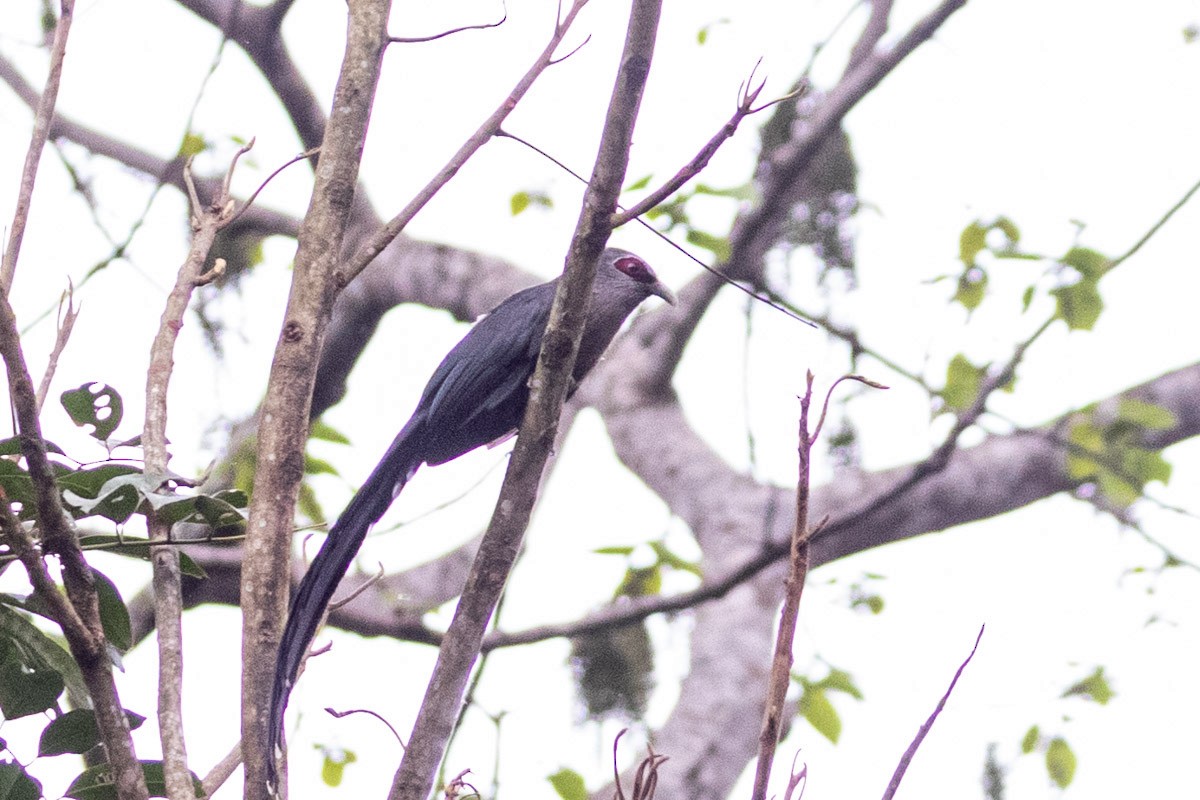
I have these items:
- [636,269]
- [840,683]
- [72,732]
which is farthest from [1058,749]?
[72,732]

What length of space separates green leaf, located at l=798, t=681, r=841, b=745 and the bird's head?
1727 millimetres

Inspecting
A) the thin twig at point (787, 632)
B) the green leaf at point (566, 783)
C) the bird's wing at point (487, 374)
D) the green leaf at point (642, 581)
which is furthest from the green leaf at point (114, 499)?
the green leaf at point (642, 581)

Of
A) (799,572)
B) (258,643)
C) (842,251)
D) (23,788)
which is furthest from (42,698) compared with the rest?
(842,251)

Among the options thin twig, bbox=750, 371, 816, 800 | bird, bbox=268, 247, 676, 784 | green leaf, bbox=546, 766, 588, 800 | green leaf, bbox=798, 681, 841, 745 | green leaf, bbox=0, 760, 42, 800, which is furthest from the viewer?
green leaf, bbox=798, 681, 841, 745

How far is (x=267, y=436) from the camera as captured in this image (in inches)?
73.9

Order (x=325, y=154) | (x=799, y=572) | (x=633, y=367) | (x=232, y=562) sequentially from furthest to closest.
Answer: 1. (x=633, y=367)
2. (x=232, y=562)
3. (x=325, y=154)
4. (x=799, y=572)

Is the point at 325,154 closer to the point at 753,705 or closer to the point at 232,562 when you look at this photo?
the point at 232,562

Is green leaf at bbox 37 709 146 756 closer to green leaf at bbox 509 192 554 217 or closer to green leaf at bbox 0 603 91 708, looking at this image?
green leaf at bbox 0 603 91 708

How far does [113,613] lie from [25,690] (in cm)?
18

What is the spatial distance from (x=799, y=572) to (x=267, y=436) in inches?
35.8

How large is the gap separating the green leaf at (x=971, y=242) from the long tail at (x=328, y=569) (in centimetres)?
262

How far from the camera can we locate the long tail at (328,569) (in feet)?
6.56

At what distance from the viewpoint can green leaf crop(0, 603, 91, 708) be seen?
1.89 metres

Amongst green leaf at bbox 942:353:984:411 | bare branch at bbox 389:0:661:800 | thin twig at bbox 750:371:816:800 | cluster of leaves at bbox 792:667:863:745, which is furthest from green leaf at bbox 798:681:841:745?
thin twig at bbox 750:371:816:800
